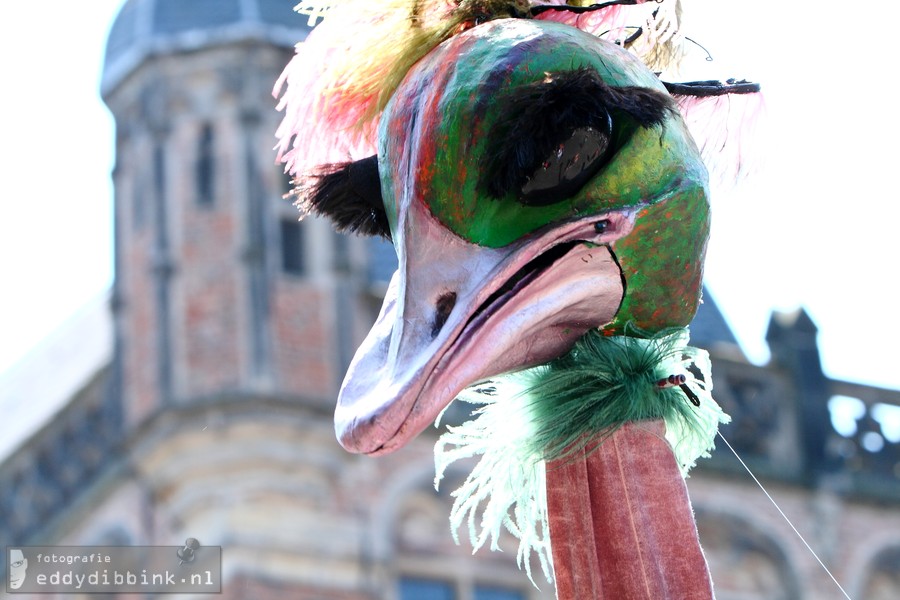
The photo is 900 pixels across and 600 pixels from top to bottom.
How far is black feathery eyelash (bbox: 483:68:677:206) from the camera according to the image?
7.22 feet

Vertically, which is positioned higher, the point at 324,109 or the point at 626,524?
the point at 324,109

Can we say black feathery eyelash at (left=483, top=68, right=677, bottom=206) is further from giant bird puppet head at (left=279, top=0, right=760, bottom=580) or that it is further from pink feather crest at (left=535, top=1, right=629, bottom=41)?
pink feather crest at (left=535, top=1, right=629, bottom=41)

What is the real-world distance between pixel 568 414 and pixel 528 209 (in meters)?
0.21

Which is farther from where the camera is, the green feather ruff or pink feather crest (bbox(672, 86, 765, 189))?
pink feather crest (bbox(672, 86, 765, 189))

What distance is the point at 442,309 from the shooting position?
2.21m

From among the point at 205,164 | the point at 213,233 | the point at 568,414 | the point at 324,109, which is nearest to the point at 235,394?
the point at 213,233

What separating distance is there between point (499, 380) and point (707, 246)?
252 millimetres

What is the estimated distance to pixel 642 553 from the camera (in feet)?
7.34

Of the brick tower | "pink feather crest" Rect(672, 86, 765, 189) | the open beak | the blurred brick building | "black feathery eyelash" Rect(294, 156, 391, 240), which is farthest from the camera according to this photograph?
the brick tower

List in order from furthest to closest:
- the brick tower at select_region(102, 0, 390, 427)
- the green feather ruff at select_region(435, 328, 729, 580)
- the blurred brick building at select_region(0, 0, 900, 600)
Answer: the brick tower at select_region(102, 0, 390, 427) < the blurred brick building at select_region(0, 0, 900, 600) < the green feather ruff at select_region(435, 328, 729, 580)

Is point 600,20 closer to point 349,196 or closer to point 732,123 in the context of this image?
point 732,123

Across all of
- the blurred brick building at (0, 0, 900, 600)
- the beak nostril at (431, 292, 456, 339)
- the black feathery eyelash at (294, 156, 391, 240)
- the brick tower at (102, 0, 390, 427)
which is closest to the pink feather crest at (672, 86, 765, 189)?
the black feathery eyelash at (294, 156, 391, 240)

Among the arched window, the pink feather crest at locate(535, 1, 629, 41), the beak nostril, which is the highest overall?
the pink feather crest at locate(535, 1, 629, 41)

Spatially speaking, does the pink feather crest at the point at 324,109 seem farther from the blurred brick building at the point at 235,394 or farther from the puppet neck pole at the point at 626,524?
the blurred brick building at the point at 235,394
